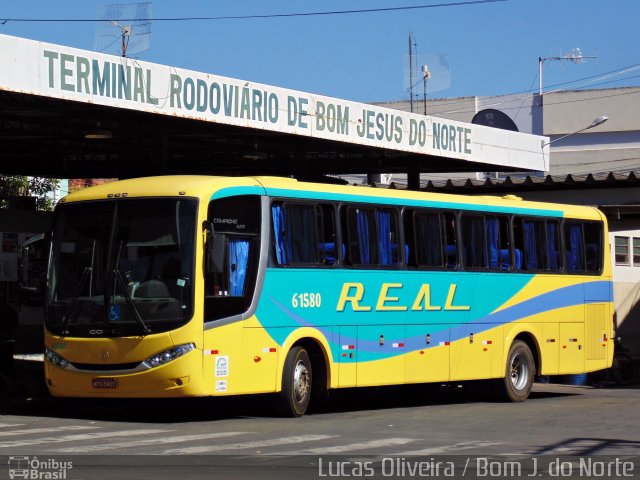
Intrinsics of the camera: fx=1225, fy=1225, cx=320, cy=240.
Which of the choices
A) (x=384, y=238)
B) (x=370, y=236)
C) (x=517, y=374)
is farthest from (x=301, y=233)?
(x=517, y=374)

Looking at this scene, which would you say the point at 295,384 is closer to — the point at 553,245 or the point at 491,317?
the point at 491,317

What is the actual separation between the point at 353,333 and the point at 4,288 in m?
9.08

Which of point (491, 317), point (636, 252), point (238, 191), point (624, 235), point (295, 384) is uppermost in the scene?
point (624, 235)

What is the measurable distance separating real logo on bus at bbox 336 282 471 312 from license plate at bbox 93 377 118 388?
387 centimetres

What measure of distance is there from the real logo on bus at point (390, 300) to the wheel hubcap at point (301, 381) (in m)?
1.19

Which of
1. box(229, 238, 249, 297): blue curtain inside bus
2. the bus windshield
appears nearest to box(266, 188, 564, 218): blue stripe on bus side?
box(229, 238, 249, 297): blue curtain inside bus

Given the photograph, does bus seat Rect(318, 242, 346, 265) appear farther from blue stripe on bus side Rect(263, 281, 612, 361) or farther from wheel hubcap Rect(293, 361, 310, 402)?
wheel hubcap Rect(293, 361, 310, 402)

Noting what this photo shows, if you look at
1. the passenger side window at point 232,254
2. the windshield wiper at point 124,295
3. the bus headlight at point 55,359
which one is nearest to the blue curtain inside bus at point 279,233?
the passenger side window at point 232,254

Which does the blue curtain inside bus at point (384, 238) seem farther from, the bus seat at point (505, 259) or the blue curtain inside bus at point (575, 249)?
the blue curtain inside bus at point (575, 249)

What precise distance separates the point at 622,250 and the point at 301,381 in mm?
32856

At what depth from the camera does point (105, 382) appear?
16.3 metres

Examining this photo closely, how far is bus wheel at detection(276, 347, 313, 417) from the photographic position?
17.3m

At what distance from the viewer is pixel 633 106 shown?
221 feet

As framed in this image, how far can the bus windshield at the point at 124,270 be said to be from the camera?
16125mm
